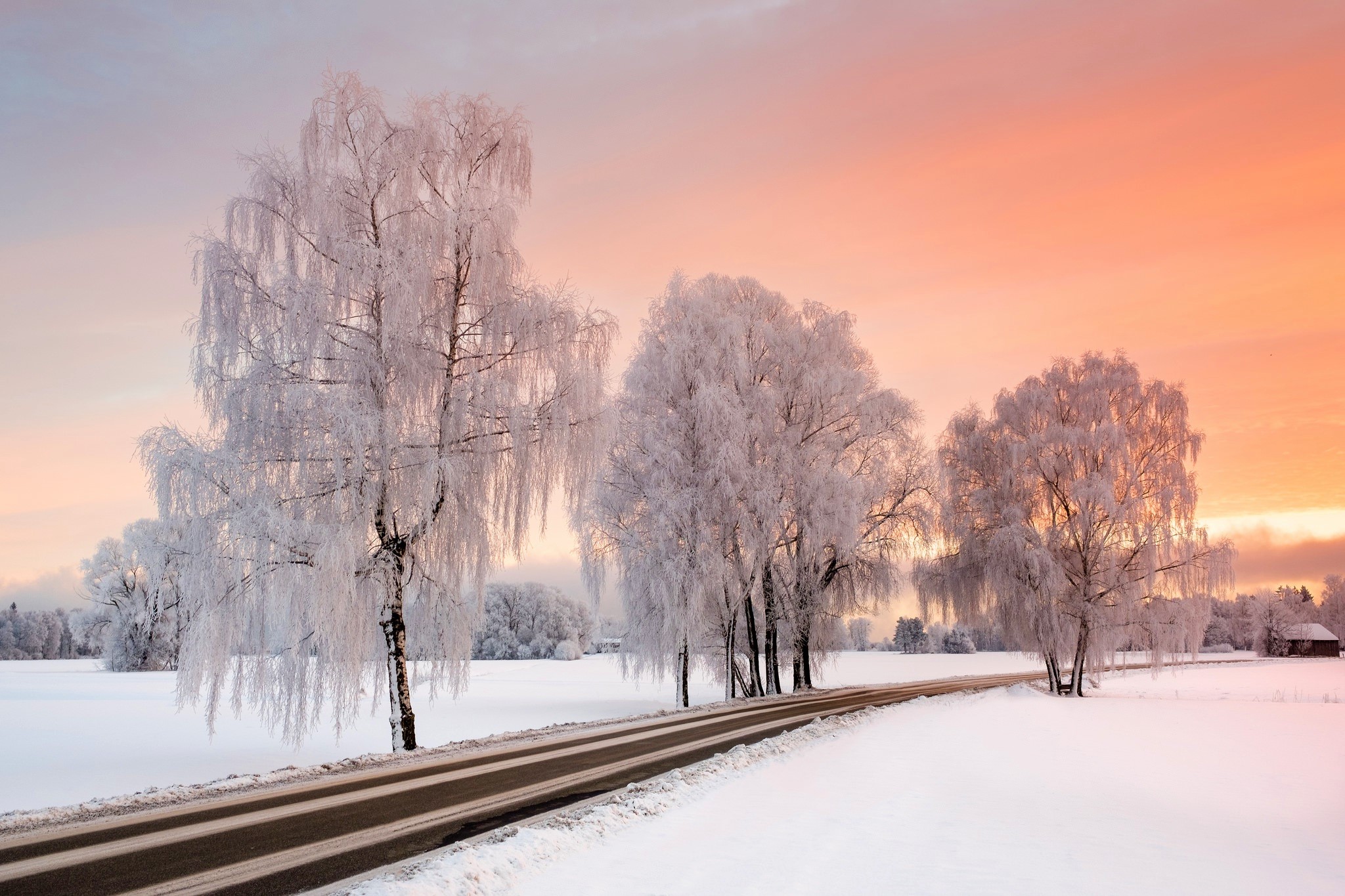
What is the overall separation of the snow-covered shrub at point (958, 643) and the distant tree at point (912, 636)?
503cm

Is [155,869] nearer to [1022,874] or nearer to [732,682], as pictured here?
[1022,874]

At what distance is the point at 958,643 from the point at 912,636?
→ 1127 cm

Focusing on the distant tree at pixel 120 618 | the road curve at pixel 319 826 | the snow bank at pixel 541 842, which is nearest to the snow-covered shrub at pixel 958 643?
the distant tree at pixel 120 618

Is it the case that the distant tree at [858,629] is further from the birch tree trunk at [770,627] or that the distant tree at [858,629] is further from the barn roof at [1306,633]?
the barn roof at [1306,633]

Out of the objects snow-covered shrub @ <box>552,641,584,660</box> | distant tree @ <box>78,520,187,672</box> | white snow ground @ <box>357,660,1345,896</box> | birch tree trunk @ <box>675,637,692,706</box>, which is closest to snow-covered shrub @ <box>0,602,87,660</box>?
distant tree @ <box>78,520,187,672</box>

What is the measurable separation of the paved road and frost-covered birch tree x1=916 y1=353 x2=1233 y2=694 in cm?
2172

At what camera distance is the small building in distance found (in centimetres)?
9900

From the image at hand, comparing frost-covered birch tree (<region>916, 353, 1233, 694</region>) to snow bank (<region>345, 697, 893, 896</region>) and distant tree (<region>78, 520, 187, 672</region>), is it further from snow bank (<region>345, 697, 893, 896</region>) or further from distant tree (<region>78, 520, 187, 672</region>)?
distant tree (<region>78, 520, 187, 672</region>)

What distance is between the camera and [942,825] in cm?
938

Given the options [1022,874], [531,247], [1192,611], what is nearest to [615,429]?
[531,247]

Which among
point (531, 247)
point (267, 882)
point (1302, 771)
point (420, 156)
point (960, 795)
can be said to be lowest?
point (1302, 771)

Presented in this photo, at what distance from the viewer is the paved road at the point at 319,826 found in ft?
19.1

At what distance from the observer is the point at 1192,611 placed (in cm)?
2955

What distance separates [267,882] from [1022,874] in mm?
6559
